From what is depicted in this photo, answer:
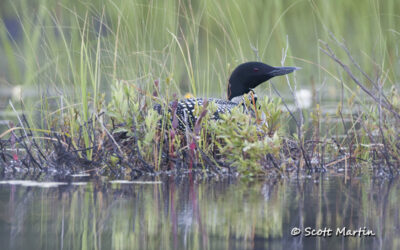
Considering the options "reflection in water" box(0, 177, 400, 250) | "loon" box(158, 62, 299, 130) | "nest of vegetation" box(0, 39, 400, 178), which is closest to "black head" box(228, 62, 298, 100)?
"loon" box(158, 62, 299, 130)

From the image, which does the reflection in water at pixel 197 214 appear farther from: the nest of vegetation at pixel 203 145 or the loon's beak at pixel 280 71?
the loon's beak at pixel 280 71

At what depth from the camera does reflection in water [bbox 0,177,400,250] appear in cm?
280

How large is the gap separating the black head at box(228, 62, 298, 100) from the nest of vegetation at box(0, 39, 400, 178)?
94cm

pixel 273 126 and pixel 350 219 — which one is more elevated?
pixel 273 126

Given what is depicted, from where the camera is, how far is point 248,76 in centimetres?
575

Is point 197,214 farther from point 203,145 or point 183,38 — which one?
point 183,38

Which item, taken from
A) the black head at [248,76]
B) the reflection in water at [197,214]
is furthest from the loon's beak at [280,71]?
the reflection in water at [197,214]

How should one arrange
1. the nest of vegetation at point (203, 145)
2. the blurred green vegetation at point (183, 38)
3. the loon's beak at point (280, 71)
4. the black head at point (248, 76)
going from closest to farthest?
1. the nest of vegetation at point (203, 145)
2. the blurred green vegetation at point (183, 38)
3. the loon's beak at point (280, 71)
4. the black head at point (248, 76)

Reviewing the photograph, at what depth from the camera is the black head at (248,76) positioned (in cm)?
568

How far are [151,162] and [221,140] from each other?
0.52 metres

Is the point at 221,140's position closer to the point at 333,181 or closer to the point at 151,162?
the point at 151,162

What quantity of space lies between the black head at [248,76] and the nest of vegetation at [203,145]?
0.94m

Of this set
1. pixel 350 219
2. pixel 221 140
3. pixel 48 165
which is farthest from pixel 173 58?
pixel 350 219

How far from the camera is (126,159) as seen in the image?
14.8ft
